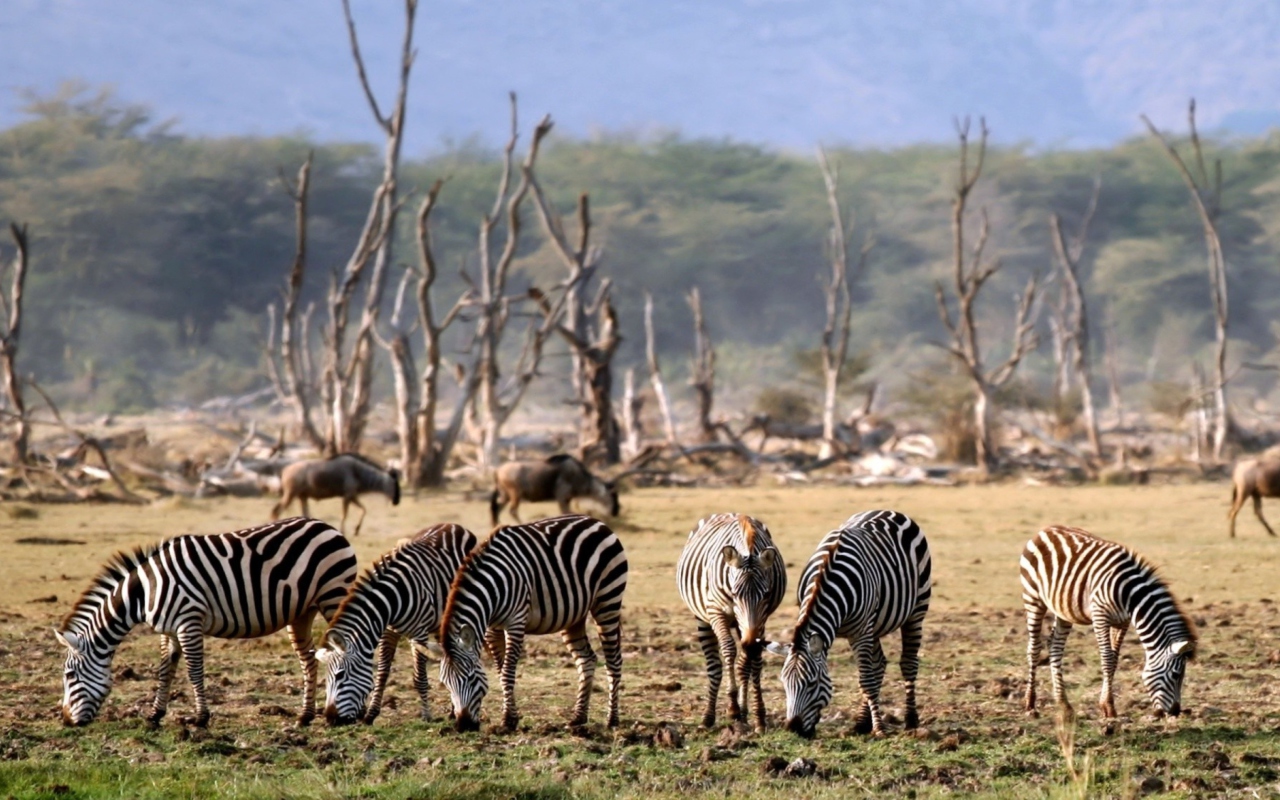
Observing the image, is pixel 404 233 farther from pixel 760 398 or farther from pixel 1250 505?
pixel 1250 505

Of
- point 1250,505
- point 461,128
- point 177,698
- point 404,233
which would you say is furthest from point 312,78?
point 177,698

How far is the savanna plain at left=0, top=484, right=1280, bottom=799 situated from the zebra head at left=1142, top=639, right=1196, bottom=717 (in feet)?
0.43

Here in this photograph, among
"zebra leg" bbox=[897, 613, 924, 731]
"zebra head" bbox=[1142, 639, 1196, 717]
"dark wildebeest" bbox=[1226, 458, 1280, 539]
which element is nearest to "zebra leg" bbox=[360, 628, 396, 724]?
"zebra leg" bbox=[897, 613, 924, 731]

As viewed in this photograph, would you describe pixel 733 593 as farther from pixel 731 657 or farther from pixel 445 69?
pixel 445 69

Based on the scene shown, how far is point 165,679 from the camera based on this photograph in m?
9.09

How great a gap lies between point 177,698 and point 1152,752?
5.37 metres

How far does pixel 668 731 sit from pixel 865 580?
1.26 meters

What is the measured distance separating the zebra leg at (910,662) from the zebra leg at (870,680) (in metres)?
0.22

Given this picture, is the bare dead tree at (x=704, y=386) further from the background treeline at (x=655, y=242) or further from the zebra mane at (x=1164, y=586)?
the zebra mane at (x=1164, y=586)

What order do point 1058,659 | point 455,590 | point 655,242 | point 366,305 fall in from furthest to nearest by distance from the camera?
1. point 655,242
2. point 366,305
3. point 1058,659
4. point 455,590

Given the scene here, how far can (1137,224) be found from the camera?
61812 millimetres

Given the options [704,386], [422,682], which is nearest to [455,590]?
[422,682]

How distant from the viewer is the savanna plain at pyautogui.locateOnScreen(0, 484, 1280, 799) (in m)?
7.83

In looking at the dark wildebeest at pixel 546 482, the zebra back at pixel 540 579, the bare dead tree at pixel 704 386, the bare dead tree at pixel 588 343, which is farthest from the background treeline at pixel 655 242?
the zebra back at pixel 540 579
